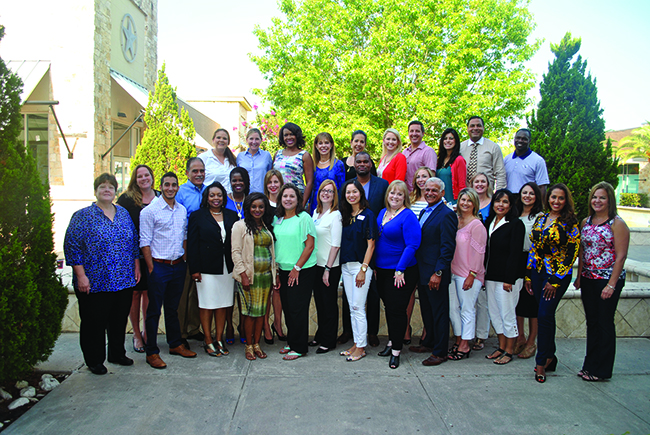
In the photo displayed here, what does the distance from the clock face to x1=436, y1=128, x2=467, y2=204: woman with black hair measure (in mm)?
13634

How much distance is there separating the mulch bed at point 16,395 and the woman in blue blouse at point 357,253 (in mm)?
2972

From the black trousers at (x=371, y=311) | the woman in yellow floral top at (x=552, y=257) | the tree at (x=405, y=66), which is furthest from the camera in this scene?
the tree at (x=405, y=66)

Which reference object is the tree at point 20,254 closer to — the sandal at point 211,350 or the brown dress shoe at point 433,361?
the sandal at point 211,350

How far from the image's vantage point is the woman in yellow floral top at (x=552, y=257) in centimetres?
416

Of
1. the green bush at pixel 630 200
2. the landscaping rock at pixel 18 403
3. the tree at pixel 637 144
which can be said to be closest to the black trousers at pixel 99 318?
the landscaping rock at pixel 18 403

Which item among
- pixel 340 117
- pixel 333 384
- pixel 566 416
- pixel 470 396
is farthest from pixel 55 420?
pixel 340 117

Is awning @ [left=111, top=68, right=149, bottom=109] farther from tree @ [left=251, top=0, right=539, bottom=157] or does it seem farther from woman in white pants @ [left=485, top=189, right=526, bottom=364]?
woman in white pants @ [left=485, top=189, right=526, bottom=364]

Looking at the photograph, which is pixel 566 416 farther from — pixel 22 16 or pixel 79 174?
pixel 22 16

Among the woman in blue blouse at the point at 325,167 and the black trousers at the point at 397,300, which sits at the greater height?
the woman in blue blouse at the point at 325,167

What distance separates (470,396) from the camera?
390cm

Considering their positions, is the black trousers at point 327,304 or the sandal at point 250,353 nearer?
the sandal at point 250,353

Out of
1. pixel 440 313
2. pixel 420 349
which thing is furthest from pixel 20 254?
pixel 420 349

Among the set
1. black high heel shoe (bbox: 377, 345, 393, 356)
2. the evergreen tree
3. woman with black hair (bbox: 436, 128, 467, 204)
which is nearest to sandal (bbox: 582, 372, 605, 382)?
black high heel shoe (bbox: 377, 345, 393, 356)

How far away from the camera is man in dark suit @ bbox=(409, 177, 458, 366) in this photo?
4.46 m
